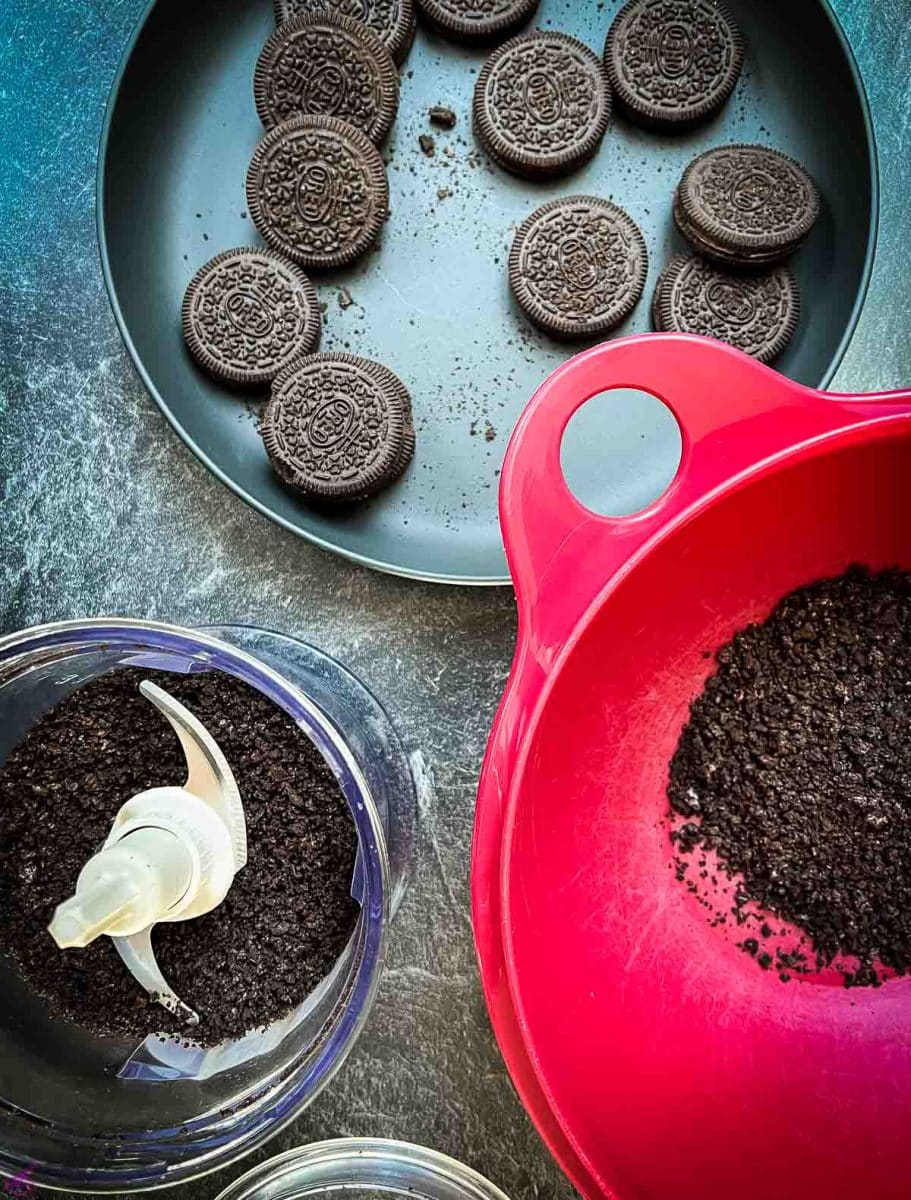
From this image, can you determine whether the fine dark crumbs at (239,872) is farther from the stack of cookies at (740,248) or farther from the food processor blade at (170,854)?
the stack of cookies at (740,248)

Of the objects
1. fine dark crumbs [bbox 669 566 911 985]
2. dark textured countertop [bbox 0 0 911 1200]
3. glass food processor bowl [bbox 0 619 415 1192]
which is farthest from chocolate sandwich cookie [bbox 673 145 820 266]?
glass food processor bowl [bbox 0 619 415 1192]

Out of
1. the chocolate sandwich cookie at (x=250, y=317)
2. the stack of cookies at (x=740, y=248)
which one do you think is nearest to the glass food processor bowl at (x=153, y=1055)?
the chocolate sandwich cookie at (x=250, y=317)

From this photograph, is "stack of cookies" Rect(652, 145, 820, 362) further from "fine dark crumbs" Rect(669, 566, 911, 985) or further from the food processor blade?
the food processor blade

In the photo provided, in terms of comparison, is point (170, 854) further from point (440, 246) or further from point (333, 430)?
point (440, 246)

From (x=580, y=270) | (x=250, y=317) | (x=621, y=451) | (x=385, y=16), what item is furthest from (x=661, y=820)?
(x=385, y=16)

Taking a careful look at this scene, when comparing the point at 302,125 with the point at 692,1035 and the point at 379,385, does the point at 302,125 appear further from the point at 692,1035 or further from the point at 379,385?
the point at 692,1035

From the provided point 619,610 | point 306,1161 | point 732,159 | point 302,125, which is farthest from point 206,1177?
point 732,159
